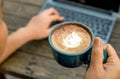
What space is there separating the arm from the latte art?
0.27m

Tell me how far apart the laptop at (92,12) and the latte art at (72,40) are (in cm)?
26

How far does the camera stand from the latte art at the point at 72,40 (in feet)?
2.83

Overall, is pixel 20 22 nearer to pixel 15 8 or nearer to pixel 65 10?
pixel 15 8

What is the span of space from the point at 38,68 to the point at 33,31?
0.16 m

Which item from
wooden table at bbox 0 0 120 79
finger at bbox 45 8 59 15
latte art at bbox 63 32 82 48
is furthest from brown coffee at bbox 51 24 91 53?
finger at bbox 45 8 59 15

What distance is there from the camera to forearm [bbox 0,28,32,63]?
3.60 feet

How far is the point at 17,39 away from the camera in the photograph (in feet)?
3.71

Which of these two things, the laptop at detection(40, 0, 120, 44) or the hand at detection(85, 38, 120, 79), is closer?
the hand at detection(85, 38, 120, 79)

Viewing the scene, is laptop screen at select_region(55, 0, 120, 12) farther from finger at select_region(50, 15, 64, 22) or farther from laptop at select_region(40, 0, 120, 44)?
finger at select_region(50, 15, 64, 22)

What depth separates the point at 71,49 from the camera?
85 centimetres

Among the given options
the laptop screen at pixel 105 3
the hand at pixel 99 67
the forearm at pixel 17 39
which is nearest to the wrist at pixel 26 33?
the forearm at pixel 17 39

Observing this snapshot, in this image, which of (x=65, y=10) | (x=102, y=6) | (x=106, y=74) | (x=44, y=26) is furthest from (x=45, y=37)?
(x=106, y=74)

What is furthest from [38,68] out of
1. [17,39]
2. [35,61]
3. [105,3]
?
[105,3]

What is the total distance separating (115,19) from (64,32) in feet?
1.18
